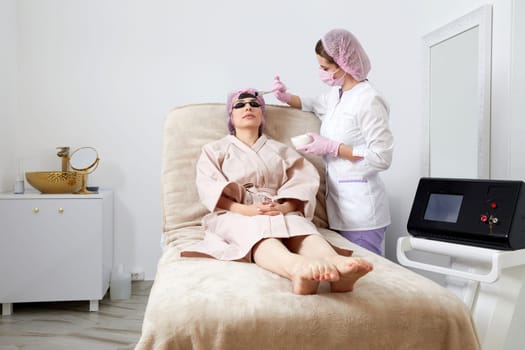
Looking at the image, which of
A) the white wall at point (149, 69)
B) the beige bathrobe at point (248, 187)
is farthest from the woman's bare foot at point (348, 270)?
the white wall at point (149, 69)

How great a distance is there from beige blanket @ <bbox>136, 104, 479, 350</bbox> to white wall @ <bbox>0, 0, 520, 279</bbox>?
5.11 ft

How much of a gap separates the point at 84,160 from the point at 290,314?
196 centimetres

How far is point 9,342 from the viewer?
81.0 inches

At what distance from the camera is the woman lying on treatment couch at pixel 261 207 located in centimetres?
117

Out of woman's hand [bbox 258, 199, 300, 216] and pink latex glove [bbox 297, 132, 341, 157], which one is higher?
pink latex glove [bbox 297, 132, 341, 157]

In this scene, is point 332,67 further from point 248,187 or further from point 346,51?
point 248,187

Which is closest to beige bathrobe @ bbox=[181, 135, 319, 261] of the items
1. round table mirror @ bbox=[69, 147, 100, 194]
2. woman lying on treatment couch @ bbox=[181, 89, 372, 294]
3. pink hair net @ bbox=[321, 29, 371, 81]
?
woman lying on treatment couch @ bbox=[181, 89, 372, 294]

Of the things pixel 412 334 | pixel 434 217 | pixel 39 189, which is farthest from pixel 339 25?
pixel 412 334

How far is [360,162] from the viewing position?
1911mm

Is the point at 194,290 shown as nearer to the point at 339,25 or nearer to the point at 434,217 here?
the point at 434,217

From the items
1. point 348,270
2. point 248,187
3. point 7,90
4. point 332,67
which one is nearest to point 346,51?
point 332,67

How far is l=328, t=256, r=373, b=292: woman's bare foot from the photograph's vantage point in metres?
1.08

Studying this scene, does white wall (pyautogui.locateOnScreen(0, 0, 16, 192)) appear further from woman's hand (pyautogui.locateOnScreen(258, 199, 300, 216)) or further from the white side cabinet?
woman's hand (pyautogui.locateOnScreen(258, 199, 300, 216))

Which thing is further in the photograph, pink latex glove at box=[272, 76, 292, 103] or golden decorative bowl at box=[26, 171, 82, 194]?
golden decorative bowl at box=[26, 171, 82, 194]
